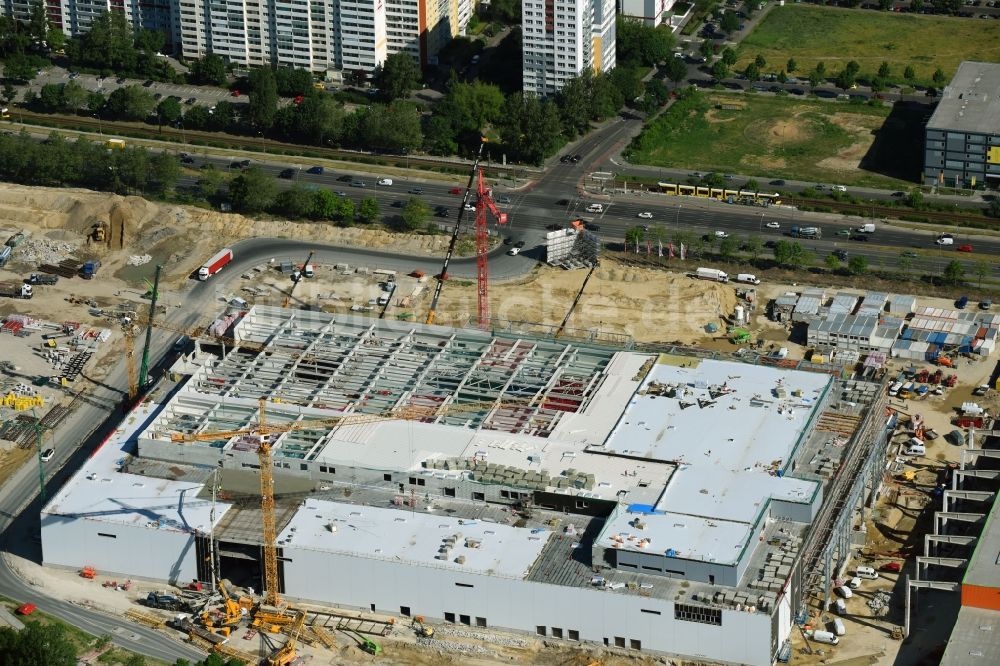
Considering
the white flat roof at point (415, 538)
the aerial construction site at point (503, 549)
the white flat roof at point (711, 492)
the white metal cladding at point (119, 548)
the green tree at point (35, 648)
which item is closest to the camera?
the green tree at point (35, 648)

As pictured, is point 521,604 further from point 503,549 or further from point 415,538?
point 415,538

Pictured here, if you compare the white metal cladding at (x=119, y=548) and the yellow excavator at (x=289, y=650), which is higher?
the white metal cladding at (x=119, y=548)

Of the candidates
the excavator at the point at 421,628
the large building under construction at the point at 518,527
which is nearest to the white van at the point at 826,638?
the large building under construction at the point at 518,527

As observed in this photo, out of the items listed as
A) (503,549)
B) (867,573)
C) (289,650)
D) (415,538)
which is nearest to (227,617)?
(289,650)

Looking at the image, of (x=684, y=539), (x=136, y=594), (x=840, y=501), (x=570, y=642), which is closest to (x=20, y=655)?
(x=136, y=594)

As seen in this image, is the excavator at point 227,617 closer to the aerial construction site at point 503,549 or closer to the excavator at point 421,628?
the aerial construction site at point 503,549

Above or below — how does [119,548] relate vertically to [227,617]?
above

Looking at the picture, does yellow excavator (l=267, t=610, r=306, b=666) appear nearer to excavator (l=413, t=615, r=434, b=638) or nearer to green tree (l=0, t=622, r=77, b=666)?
excavator (l=413, t=615, r=434, b=638)
